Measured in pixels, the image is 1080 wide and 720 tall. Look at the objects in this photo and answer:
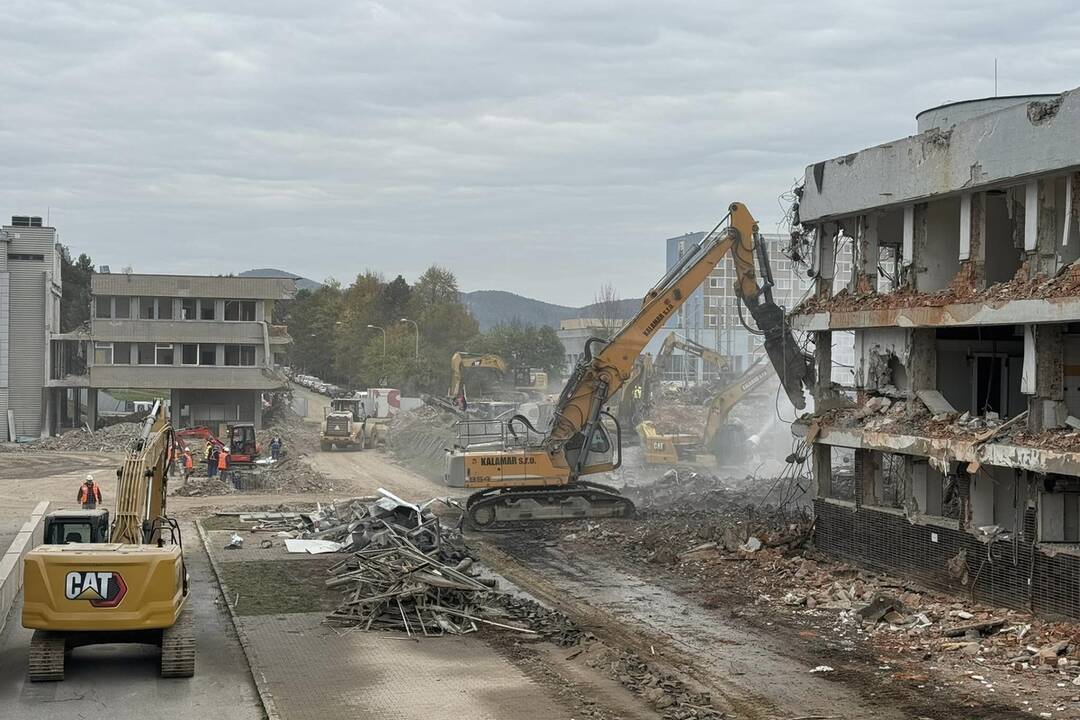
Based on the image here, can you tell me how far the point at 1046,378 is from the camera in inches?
786

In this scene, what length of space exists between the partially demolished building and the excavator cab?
547 inches

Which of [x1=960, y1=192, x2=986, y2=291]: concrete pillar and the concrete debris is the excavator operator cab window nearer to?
the concrete debris

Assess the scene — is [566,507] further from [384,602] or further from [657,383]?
[657,383]

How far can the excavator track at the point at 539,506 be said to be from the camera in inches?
1283

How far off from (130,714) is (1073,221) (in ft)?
49.9

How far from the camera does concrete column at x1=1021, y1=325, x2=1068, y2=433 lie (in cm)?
1986

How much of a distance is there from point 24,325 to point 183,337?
788 cm

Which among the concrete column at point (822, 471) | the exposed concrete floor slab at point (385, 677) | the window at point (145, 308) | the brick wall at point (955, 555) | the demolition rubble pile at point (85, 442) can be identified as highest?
the window at point (145, 308)

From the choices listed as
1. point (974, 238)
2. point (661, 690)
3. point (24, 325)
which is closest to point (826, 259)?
point (974, 238)

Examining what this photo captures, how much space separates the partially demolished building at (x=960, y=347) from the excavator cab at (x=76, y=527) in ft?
45.6

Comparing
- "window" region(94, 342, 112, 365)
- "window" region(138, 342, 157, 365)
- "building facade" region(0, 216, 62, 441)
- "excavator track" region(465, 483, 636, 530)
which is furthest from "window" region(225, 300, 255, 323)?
"excavator track" region(465, 483, 636, 530)

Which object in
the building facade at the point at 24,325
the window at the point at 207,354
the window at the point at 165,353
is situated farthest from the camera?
the window at the point at 207,354

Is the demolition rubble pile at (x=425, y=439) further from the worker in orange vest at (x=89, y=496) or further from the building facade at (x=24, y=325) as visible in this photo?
the building facade at (x=24, y=325)

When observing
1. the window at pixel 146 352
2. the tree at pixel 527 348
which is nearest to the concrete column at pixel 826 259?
the window at pixel 146 352
